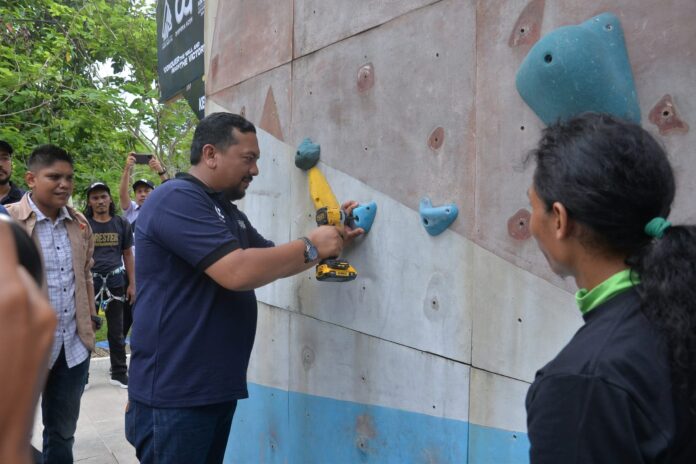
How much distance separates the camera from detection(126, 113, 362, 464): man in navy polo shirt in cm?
212

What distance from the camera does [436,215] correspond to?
2.02 m

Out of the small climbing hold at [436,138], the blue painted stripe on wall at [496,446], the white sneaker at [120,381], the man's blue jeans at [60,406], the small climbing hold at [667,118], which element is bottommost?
the white sneaker at [120,381]

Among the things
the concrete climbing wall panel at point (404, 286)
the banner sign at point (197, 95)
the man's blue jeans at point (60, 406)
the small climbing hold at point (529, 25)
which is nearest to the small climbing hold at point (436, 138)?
the concrete climbing wall panel at point (404, 286)

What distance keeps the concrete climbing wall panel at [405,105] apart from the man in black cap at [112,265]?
4.02 metres

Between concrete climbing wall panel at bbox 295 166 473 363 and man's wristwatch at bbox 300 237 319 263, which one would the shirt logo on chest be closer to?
man's wristwatch at bbox 300 237 319 263

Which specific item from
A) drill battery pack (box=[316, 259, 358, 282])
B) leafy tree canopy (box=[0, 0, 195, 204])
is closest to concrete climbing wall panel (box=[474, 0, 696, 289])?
drill battery pack (box=[316, 259, 358, 282])

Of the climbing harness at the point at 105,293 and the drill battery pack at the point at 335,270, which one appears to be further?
the climbing harness at the point at 105,293

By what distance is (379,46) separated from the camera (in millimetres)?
2326

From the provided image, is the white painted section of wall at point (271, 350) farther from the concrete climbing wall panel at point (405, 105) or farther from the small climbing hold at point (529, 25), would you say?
the small climbing hold at point (529, 25)

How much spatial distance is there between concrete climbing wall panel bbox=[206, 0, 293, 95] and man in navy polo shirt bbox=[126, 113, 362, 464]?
33.6 inches

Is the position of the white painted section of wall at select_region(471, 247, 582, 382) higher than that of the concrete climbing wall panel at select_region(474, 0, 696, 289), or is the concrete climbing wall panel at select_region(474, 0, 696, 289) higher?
the concrete climbing wall panel at select_region(474, 0, 696, 289)

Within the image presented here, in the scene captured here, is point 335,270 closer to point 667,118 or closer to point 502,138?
point 502,138

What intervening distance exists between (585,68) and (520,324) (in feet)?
2.56

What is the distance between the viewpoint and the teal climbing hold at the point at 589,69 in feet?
4.85
